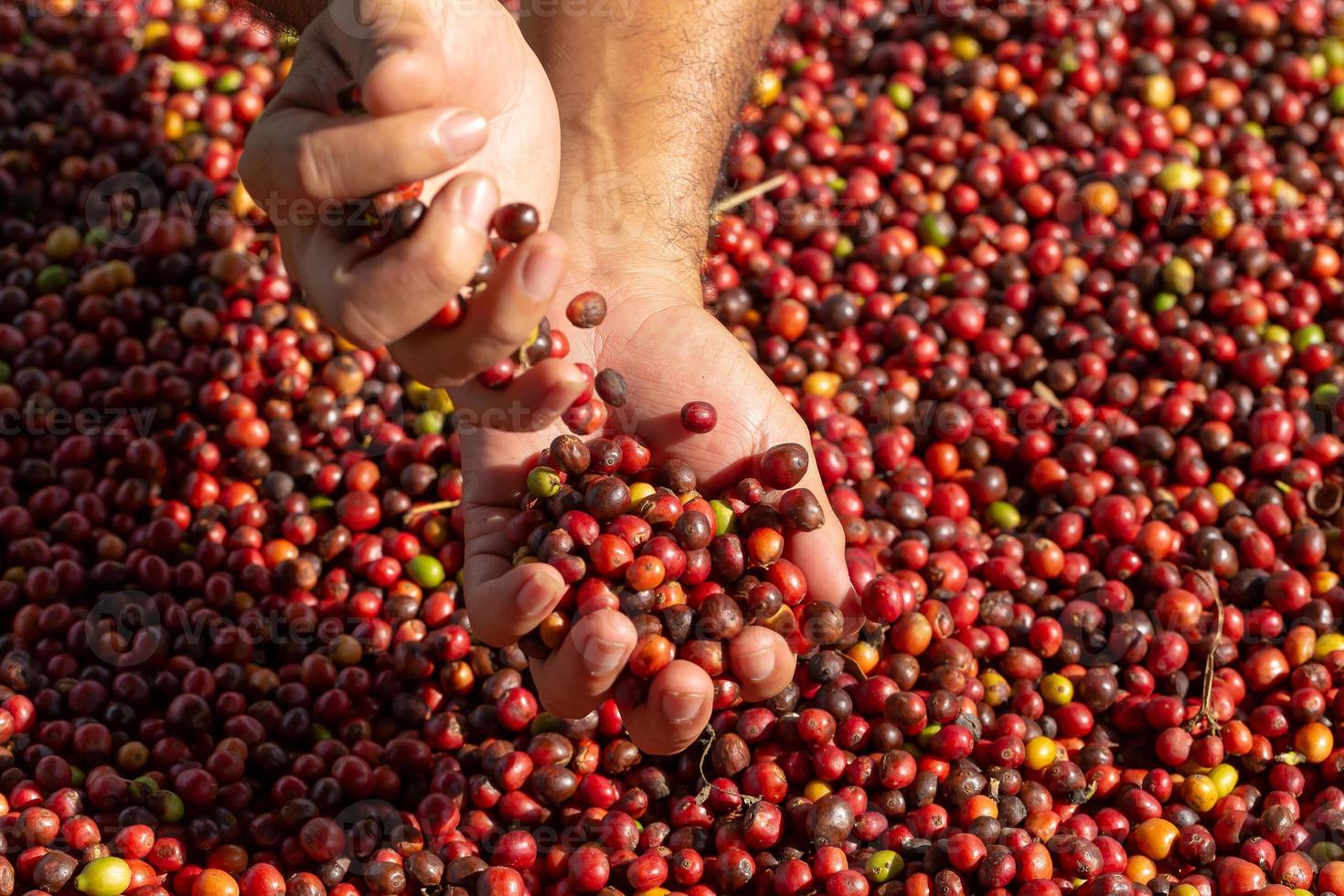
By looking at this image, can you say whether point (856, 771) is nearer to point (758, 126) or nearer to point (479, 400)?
point (479, 400)

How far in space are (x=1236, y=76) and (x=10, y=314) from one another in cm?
638

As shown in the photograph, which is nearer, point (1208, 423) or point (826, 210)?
point (1208, 423)

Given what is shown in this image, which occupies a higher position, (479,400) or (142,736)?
(479,400)

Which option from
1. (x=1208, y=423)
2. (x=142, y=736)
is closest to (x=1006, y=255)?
(x=1208, y=423)

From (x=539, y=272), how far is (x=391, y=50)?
61 cm

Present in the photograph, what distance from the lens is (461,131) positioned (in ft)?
8.87

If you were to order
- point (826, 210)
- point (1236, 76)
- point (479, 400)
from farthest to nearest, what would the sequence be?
point (1236, 76)
point (826, 210)
point (479, 400)

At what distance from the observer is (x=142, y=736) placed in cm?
408

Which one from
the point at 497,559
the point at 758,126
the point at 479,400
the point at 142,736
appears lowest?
the point at 142,736

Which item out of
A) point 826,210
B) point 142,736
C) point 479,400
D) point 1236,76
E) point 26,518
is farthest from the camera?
point 1236,76

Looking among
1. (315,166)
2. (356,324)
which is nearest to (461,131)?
(315,166)

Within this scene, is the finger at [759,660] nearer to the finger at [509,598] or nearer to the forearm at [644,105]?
the finger at [509,598]

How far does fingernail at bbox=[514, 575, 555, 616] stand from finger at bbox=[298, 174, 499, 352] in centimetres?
72

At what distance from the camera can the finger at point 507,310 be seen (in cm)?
271
